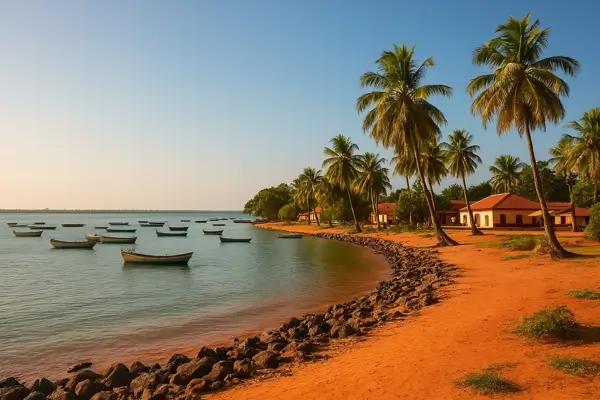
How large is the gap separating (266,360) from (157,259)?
2894 centimetres

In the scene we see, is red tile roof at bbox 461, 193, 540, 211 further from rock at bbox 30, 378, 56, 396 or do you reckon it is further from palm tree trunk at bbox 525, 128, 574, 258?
rock at bbox 30, 378, 56, 396

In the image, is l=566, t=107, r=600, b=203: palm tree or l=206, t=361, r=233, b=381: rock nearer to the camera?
l=206, t=361, r=233, b=381: rock

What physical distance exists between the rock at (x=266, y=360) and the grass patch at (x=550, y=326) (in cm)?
580

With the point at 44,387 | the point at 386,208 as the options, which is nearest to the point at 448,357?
the point at 44,387

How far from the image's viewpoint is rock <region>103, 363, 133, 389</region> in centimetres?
1001

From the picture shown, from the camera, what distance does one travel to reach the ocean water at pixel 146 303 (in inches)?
555

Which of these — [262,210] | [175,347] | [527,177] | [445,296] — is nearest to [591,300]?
[445,296]

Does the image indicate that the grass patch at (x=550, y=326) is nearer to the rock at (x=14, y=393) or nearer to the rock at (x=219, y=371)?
the rock at (x=219, y=371)

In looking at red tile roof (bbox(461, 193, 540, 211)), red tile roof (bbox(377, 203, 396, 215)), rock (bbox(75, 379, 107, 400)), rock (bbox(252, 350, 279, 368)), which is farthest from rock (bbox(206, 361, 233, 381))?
red tile roof (bbox(377, 203, 396, 215))

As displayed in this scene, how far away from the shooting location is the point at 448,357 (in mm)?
9125

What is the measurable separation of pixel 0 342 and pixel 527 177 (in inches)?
3374

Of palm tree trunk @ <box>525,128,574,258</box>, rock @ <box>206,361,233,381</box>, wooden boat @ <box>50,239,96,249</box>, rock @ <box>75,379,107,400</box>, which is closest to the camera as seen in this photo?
rock @ <box>206,361,233,381</box>

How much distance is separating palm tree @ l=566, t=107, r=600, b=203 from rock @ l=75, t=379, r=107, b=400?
4419cm

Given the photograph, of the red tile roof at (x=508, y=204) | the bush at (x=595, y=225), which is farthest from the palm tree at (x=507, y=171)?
the bush at (x=595, y=225)
